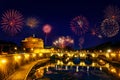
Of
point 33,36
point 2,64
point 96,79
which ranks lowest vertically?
point 96,79

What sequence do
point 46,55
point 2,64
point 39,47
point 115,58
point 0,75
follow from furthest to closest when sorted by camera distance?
point 39,47 → point 46,55 → point 115,58 → point 2,64 → point 0,75

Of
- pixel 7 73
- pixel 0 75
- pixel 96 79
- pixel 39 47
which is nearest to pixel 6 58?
pixel 7 73

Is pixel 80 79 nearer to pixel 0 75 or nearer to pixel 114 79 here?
pixel 114 79

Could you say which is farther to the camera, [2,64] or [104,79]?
[104,79]

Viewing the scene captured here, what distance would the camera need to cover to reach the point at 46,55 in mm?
107938

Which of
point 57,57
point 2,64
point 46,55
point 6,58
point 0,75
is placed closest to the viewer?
point 0,75

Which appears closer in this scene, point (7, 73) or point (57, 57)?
point (7, 73)

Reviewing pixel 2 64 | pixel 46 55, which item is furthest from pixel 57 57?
pixel 2 64

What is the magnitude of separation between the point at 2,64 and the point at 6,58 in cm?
300

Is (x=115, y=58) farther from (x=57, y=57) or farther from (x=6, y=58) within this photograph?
(x=6, y=58)

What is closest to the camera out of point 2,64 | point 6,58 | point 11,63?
point 2,64

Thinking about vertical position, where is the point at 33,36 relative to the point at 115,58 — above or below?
above

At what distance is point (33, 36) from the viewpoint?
152 m

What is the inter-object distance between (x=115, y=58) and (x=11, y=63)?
46.7 metres
